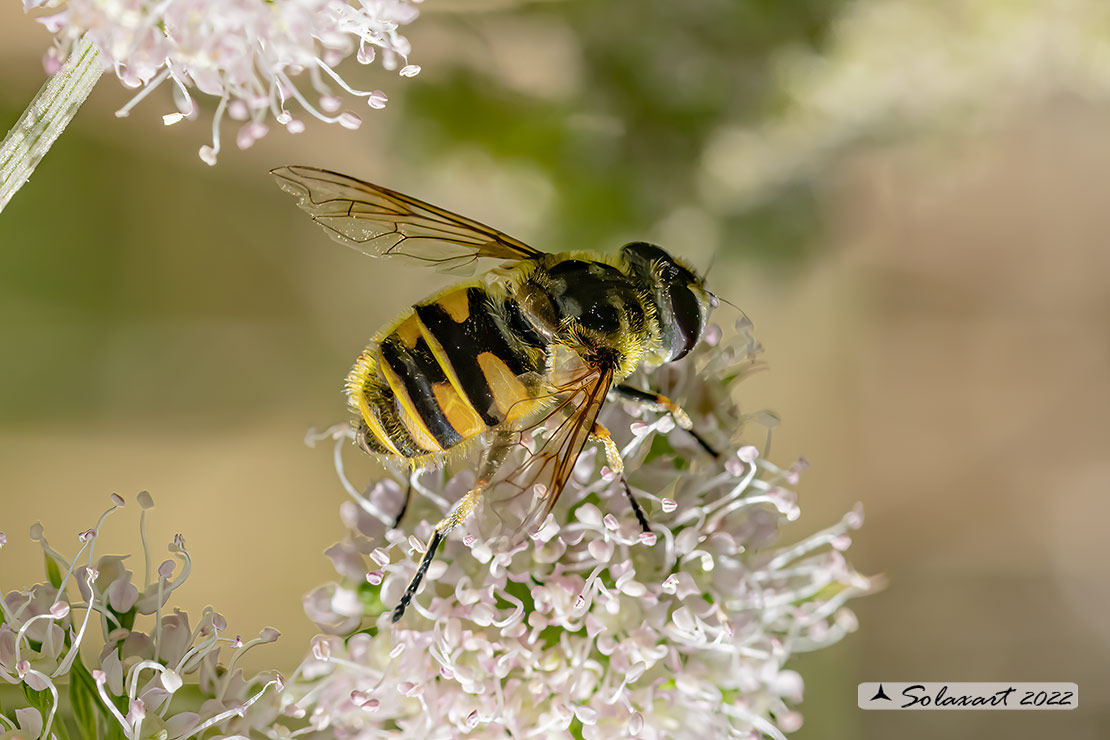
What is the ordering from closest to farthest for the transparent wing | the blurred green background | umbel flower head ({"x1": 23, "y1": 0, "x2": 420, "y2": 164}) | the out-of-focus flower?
umbel flower head ({"x1": 23, "y1": 0, "x2": 420, "y2": 164})
the transparent wing
the out-of-focus flower
the blurred green background

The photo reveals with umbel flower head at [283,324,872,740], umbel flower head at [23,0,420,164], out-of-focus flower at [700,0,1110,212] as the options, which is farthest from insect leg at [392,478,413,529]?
out-of-focus flower at [700,0,1110,212]

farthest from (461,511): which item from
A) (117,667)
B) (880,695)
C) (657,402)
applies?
(880,695)

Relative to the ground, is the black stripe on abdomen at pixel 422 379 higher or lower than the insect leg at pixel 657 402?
lower

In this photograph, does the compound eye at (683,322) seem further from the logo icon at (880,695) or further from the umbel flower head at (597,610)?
the logo icon at (880,695)

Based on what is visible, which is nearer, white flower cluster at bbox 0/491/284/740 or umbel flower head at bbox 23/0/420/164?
umbel flower head at bbox 23/0/420/164

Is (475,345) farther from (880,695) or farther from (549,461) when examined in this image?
(880,695)

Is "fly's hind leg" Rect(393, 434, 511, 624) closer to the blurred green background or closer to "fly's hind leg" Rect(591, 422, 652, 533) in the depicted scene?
"fly's hind leg" Rect(591, 422, 652, 533)

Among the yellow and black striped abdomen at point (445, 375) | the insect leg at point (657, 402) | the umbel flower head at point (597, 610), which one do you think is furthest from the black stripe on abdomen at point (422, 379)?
the insect leg at point (657, 402)

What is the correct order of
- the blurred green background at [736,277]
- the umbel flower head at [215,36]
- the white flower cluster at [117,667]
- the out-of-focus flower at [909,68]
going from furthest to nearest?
the blurred green background at [736,277] < the out-of-focus flower at [909,68] < the white flower cluster at [117,667] < the umbel flower head at [215,36]
